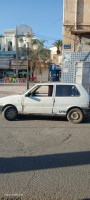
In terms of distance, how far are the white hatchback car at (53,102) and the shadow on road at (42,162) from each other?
2.96 m

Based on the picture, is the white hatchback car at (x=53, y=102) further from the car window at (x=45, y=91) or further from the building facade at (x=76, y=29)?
the building facade at (x=76, y=29)

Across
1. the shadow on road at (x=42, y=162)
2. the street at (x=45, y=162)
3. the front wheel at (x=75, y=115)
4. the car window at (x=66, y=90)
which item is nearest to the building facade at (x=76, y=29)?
the car window at (x=66, y=90)

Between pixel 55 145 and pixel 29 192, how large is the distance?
2081 mm

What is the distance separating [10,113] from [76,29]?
8131 mm

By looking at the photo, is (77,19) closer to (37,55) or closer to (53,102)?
(53,102)

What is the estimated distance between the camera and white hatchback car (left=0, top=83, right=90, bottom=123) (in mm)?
7254

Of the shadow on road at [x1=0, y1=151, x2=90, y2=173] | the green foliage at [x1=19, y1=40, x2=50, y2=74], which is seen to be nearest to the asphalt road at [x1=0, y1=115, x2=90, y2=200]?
the shadow on road at [x1=0, y1=151, x2=90, y2=173]

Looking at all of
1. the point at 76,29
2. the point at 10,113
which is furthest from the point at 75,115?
the point at 76,29

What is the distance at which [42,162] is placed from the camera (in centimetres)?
403

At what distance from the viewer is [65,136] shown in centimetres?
579

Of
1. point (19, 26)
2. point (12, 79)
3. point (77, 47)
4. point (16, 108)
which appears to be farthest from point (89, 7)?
point (19, 26)

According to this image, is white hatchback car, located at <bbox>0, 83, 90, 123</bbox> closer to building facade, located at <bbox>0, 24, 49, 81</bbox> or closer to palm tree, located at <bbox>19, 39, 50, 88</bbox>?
palm tree, located at <bbox>19, 39, 50, 88</bbox>

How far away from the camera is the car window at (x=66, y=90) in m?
7.39

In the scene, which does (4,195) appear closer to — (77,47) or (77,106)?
(77,106)
